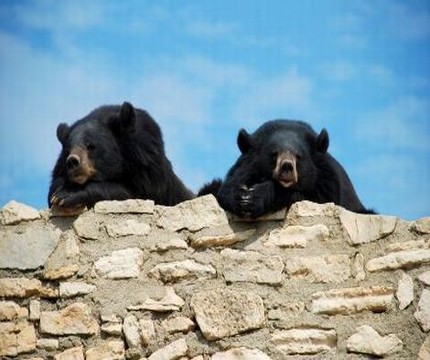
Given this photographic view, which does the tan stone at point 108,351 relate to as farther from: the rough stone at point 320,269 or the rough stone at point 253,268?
the rough stone at point 320,269

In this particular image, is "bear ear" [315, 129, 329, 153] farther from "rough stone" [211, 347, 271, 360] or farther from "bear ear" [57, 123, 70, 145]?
"rough stone" [211, 347, 271, 360]

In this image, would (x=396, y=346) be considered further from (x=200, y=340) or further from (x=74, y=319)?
(x=74, y=319)

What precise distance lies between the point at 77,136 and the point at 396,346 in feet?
12.5

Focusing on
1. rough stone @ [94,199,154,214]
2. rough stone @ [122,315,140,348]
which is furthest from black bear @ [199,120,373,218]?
rough stone @ [122,315,140,348]

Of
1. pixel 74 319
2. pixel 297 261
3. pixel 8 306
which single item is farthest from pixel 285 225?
pixel 8 306

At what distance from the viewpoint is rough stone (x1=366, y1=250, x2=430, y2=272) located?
22.7 feet

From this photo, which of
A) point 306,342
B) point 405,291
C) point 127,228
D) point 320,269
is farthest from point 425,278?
point 127,228

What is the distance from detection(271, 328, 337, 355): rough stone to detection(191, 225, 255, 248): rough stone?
0.83 meters

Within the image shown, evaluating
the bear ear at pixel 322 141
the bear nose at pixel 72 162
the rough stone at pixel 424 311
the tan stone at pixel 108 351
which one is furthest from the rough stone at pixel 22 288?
the bear ear at pixel 322 141

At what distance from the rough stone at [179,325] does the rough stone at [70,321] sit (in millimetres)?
546

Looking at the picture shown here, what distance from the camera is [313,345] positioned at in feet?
22.2

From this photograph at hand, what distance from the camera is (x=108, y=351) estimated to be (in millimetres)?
6984

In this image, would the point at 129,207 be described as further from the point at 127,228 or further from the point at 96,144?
the point at 96,144

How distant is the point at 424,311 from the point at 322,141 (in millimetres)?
2467
